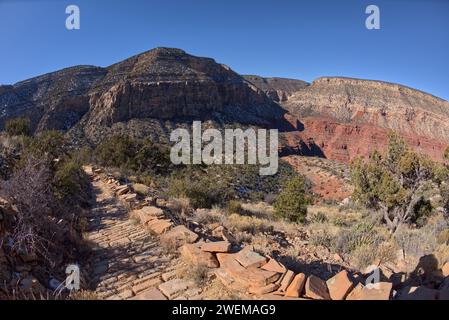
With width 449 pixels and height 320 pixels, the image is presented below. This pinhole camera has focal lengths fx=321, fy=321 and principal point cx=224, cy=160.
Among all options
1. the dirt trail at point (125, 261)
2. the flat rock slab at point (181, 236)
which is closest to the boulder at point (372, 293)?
the dirt trail at point (125, 261)

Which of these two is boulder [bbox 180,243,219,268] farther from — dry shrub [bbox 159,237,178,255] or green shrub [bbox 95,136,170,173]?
green shrub [bbox 95,136,170,173]

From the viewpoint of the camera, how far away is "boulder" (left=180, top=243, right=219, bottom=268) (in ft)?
15.2

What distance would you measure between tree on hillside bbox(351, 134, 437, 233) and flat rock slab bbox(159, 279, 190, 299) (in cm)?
863

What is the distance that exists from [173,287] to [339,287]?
2.04 meters

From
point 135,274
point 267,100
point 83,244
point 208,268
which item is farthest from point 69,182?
point 267,100

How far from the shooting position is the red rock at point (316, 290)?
3.48 m

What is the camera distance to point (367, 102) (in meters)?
90.2

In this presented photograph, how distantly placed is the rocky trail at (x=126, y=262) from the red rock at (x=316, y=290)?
63.4 inches

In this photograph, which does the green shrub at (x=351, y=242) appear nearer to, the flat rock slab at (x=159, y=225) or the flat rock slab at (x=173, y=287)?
the flat rock slab at (x=159, y=225)

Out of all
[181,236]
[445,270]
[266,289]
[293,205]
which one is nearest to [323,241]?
[445,270]

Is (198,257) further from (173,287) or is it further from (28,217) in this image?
(28,217)

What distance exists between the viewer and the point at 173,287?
13.6 feet

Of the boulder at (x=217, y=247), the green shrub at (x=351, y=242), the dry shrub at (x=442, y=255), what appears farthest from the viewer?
the green shrub at (x=351, y=242)
